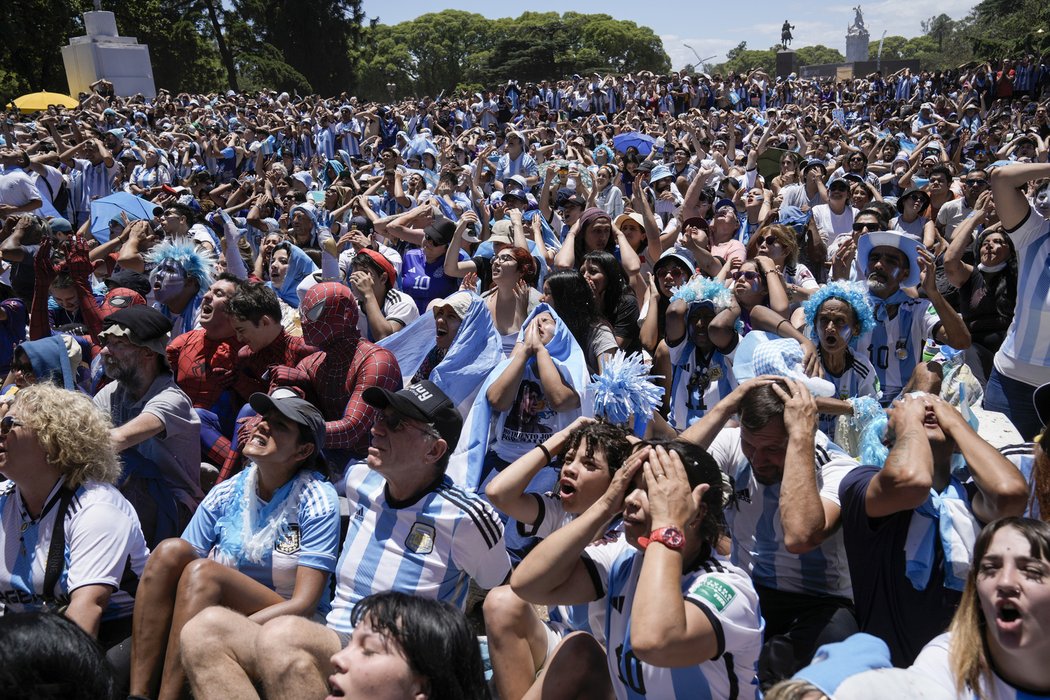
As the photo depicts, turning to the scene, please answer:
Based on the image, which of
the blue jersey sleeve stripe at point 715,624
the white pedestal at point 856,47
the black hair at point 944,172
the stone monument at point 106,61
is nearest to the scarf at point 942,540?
the blue jersey sleeve stripe at point 715,624

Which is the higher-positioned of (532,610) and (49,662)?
(49,662)

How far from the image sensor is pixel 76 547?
318 centimetres

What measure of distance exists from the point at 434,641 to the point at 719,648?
0.76 m

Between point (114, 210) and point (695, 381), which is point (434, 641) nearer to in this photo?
point (695, 381)

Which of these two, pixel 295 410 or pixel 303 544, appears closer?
pixel 303 544

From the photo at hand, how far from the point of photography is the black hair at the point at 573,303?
4.82 m

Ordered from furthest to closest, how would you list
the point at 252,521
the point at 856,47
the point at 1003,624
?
the point at 856,47 < the point at 252,521 < the point at 1003,624

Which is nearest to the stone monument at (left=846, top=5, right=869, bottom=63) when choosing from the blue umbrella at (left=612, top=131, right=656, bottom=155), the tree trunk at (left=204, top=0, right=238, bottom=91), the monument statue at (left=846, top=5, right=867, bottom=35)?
the monument statue at (left=846, top=5, right=867, bottom=35)

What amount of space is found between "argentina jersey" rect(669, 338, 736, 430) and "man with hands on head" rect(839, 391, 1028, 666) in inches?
74.1

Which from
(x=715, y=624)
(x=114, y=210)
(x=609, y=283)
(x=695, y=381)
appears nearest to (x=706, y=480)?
(x=715, y=624)

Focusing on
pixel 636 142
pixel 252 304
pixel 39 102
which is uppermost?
pixel 39 102

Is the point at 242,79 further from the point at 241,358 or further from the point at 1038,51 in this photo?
the point at 241,358

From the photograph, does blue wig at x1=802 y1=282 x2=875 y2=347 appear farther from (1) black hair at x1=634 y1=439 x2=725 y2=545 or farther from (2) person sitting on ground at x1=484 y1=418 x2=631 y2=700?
(1) black hair at x1=634 y1=439 x2=725 y2=545

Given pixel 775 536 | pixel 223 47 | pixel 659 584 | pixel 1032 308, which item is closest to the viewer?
pixel 659 584
